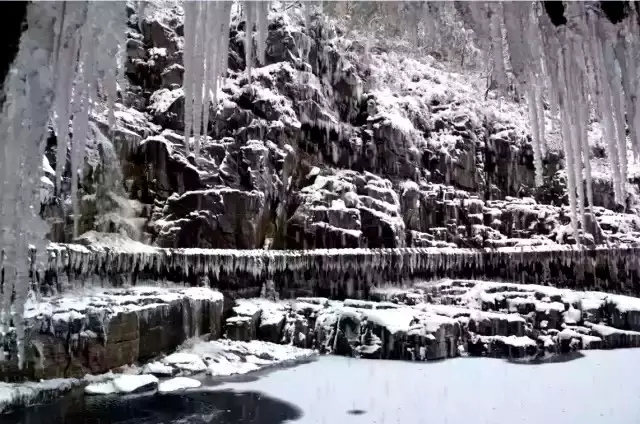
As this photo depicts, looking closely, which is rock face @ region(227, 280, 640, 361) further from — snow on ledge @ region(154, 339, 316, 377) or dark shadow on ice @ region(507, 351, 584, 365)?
snow on ledge @ region(154, 339, 316, 377)

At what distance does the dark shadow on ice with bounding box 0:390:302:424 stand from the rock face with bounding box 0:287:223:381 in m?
0.90

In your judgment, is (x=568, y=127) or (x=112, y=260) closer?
(x=568, y=127)

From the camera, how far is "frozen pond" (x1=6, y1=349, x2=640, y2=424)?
25.7 feet

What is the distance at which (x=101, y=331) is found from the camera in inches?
387

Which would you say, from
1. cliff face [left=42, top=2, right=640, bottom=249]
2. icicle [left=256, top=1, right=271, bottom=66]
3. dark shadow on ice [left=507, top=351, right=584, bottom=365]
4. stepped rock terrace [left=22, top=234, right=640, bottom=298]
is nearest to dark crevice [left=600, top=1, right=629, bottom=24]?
icicle [left=256, top=1, right=271, bottom=66]

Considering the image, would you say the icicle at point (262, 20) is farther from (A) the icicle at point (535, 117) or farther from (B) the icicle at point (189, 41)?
(A) the icicle at point (535, 117)

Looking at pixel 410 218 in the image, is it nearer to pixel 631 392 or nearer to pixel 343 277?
pixel 343 277

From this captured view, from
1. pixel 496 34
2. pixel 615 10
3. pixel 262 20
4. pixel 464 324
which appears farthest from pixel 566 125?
pixel 464 324

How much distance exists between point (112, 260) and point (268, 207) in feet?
19.5

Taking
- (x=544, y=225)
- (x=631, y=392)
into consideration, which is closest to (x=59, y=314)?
(x=631, y=392)

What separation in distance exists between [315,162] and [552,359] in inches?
451

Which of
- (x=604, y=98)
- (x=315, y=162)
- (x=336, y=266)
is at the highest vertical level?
(x=315, y=162)

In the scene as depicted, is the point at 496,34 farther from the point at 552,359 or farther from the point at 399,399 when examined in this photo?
the point at 552,359

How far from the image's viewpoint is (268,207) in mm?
17125
